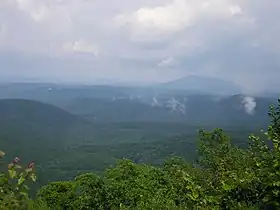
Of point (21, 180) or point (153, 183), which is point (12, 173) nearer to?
point (21, 180)

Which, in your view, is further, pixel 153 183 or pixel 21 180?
pixel 153 183

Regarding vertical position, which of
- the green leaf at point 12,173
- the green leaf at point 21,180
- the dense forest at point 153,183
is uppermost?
the green leaf at point 12,173

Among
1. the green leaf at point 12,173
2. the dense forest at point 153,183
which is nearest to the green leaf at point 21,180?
the green leaf at point 12,173

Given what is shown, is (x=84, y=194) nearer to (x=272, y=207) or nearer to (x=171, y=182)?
(x=171, y=182)

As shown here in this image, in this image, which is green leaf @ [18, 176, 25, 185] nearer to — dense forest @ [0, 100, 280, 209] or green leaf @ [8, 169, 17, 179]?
green leaf @ [8, 169, 17, 179]

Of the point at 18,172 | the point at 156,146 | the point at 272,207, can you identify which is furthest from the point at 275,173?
the point at 156,146

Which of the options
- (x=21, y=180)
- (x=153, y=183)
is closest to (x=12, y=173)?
(x=21, y=180)

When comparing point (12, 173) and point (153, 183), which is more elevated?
point (12, 173)

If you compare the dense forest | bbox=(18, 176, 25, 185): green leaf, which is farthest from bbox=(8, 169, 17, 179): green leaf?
the dense forest

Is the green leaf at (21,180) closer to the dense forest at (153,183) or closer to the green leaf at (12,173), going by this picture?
the green leaf at (12,173)

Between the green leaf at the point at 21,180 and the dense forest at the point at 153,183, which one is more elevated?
the green leaf at the point at 21,180

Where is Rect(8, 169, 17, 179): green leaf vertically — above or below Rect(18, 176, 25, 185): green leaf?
above
